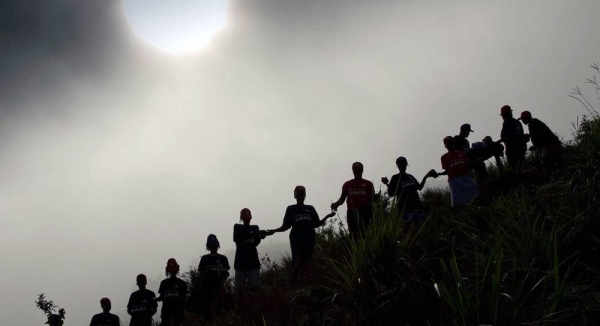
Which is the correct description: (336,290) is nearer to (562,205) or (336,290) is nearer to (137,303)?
(562,205)

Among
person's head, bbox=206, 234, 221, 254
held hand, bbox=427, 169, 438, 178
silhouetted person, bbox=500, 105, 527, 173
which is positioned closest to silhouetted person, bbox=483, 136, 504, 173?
silhouetted person, bbox=500, 105, 527, 173

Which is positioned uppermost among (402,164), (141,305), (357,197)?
Result: (402,164)

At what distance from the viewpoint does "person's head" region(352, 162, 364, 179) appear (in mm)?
8289

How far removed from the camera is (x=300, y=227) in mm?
8203

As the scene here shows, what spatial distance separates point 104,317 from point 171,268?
1.62 m

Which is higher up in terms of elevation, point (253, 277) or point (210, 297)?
point (253, 277)

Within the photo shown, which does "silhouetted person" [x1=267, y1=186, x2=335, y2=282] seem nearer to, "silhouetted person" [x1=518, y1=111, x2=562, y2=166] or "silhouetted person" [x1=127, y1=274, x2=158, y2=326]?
"silhouetted person" [x1=127, y1=274, x2=158, y2=326]

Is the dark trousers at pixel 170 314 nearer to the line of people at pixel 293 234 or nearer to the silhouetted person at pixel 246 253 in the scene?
the line of people at pixel 293 234

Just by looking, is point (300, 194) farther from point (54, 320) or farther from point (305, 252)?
point (54, 320)

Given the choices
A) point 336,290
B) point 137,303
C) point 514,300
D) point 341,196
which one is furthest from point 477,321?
point 137,303

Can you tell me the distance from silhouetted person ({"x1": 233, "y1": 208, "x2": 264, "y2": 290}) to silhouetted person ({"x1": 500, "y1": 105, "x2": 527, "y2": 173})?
5.76 meters

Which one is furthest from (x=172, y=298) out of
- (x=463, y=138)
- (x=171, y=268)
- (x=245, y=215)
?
(x=463, y=138)

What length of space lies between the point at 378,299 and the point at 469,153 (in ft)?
22.0

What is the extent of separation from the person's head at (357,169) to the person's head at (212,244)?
9.10 feet
